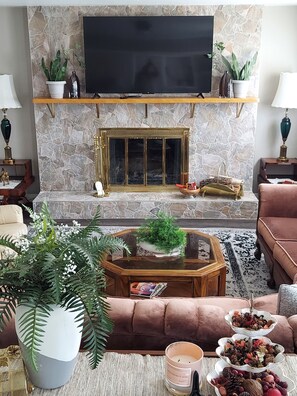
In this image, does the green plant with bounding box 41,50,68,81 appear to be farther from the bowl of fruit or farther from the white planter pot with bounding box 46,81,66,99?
the bowl of fruit

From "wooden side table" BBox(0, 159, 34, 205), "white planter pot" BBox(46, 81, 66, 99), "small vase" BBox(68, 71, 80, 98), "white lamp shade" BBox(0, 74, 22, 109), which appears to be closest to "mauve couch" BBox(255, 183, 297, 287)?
"small vase" BBox(68, 71, 80, 98)

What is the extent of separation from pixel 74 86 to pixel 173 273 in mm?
2874

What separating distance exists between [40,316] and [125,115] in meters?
4.27

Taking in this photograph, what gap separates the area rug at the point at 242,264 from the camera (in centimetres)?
379

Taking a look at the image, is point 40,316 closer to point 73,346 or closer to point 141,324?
→ point 73,346

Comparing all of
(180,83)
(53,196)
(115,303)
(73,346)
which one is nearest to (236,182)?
(180,83)

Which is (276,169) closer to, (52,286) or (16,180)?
(16,180)

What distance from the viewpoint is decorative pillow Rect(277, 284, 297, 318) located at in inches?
84.6

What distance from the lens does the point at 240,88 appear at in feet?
17.2

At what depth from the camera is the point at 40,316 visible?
146 cm

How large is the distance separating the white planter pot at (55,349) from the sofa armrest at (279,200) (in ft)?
9.62

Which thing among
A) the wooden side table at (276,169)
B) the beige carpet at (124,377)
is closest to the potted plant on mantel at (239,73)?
the wooden side table at (276,169)

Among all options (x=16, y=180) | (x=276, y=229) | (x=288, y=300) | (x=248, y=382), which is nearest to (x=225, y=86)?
(x=276, y=229)

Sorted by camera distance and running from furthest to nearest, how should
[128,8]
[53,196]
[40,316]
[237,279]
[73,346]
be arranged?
[53,196] < [128,8] < [237,279] < [73,346] < [40,316]
